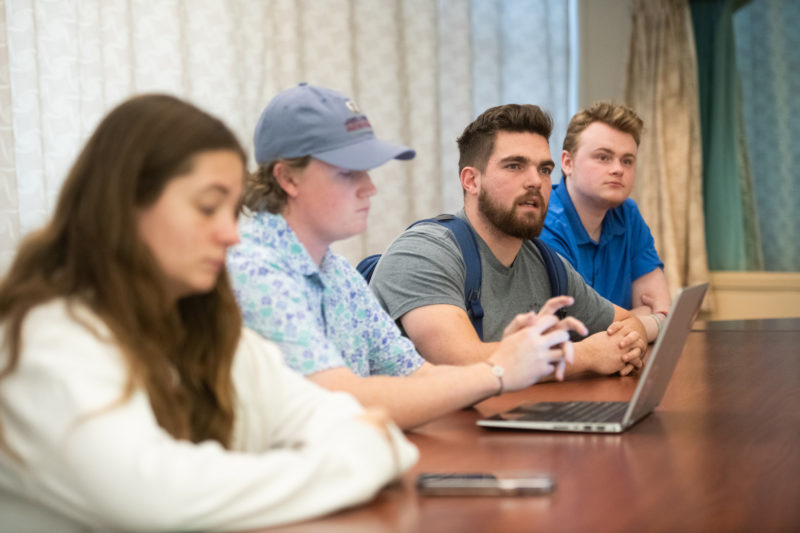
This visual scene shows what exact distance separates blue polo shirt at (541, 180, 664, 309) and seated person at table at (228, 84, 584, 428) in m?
1.47

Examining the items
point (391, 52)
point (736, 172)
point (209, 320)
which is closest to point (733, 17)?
point (736, 172)

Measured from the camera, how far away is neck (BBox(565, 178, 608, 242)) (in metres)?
3.11

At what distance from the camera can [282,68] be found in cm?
388

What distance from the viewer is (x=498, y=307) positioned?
7.58ft

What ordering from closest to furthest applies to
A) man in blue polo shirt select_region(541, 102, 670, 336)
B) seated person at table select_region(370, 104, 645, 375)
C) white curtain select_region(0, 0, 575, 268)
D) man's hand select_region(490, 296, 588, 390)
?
man's hand select_region(490, 296, 588, 390)
seated person at table select_region(370, 104, 645, 375)
man in blue polo shirt select_region(541, 102, 670, 336)
white curtain select_region(0, 0, 575, 268)

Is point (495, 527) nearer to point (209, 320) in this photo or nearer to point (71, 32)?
point (209, 320)

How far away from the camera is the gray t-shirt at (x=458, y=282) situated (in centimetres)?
205

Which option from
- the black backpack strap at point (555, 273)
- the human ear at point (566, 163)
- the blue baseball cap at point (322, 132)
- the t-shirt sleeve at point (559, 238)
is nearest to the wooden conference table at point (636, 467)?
the blue baseball cap at point (322, 132)

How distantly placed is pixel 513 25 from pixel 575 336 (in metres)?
2.63

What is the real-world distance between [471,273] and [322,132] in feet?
2.72

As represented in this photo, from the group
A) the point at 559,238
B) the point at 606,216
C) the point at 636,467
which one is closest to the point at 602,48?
the point at 606,216

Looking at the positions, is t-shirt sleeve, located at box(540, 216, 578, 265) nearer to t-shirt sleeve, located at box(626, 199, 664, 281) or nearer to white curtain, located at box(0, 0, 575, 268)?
t-shirt sleeve, located at box(626, 199, 664, 281)

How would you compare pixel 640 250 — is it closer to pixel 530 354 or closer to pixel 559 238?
pixel 559 238

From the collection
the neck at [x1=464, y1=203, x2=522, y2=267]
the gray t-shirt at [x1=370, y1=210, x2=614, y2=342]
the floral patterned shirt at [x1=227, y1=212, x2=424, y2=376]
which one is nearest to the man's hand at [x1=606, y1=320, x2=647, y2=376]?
the gray t-shirt at [x1=370, y1=210, x2=614, y2=342]
